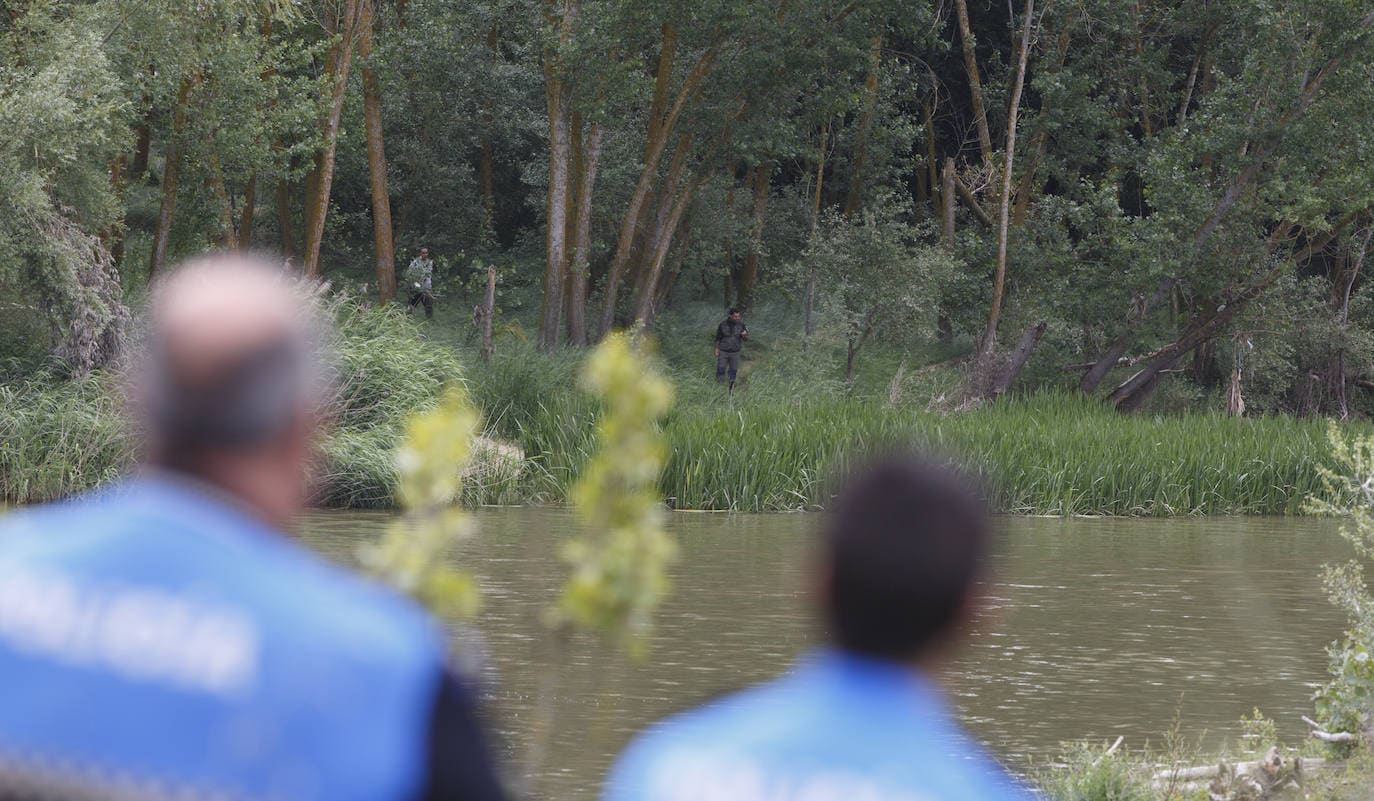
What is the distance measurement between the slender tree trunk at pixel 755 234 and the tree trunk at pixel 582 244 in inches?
221

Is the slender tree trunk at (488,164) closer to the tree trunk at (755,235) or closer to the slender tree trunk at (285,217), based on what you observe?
the slender tree trunk at (285,217)

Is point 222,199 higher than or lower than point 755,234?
lower

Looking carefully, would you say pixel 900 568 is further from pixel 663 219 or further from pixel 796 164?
pixel 796 164

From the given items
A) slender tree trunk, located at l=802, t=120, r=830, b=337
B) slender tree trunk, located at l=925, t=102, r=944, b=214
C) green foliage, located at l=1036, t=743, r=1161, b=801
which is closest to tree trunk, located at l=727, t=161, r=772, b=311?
slender tree trunk, located at l=802, t=120, r=830, b=337

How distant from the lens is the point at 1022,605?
48.8ft

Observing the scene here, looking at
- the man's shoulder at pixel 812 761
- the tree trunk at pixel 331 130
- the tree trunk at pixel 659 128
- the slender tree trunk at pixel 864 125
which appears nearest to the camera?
the man's shoulder at pixel 812 761

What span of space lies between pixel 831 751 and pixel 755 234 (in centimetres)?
3519

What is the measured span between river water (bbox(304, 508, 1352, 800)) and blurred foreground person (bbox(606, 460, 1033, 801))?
4135 millimetres

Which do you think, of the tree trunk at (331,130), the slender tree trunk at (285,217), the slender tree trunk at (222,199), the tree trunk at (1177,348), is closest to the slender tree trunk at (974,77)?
the tree trunk at (1177,348)

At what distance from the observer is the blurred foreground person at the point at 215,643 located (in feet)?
5.61

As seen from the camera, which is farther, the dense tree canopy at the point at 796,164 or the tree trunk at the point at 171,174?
the dense tree canopy at the point at 796,164

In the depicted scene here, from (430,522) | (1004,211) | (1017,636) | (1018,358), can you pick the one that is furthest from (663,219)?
(430,522)

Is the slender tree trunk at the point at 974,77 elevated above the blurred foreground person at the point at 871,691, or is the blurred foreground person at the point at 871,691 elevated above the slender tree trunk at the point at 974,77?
the slender tree trunk at the point at 974,77

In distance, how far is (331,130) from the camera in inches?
1155
